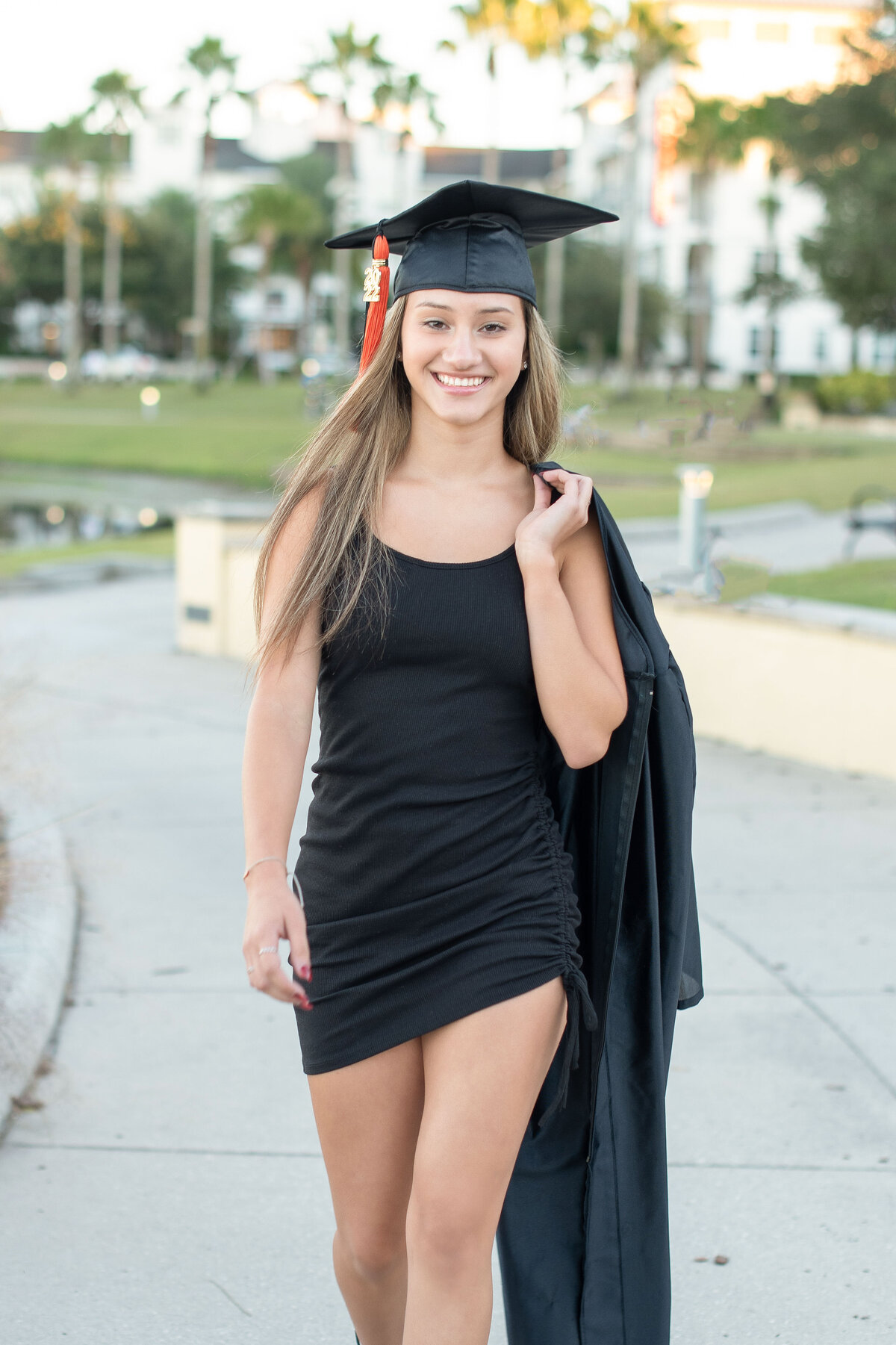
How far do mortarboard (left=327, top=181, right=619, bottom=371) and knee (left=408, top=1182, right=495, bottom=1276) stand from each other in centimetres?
132

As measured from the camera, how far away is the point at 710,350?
68438mm

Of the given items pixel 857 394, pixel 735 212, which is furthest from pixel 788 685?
pixel 735 212

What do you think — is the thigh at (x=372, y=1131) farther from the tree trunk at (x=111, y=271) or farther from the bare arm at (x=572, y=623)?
the tree trunk at (x=111, y=271)

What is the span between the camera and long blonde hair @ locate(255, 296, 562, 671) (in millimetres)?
2107

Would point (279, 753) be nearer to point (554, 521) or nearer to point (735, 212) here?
point (554, 521)

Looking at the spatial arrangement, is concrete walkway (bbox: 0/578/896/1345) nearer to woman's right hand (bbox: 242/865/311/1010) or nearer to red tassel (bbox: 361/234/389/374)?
woman's right hand (bbox: 242/865/311/1010)

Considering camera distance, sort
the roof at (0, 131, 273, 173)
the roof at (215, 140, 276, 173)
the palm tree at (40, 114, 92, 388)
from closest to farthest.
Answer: the palm tree at (40, 114, 92, 388)
the roof at (215, 140, 276, 173)
the roof at (0, 131, 273, 173)

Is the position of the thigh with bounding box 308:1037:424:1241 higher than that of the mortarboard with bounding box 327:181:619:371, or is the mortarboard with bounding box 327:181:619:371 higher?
the mortarboard with bounding box 327:181:619:371

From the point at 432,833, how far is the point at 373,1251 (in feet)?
2.24

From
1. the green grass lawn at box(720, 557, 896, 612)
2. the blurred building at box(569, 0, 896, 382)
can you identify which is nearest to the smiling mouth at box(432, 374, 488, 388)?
the green grass lawn at box(720, 557, 896, 612)

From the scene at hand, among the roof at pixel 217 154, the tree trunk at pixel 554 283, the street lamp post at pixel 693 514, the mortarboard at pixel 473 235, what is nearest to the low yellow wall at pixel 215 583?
the street lamp post at pixel 693 514

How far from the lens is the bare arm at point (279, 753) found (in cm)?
201

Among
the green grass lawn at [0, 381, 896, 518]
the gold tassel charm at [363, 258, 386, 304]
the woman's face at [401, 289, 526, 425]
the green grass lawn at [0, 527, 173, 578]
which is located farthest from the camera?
the green grass lawn at [0, 381, 896, 518]

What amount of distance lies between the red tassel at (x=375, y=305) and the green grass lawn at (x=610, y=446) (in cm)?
620
